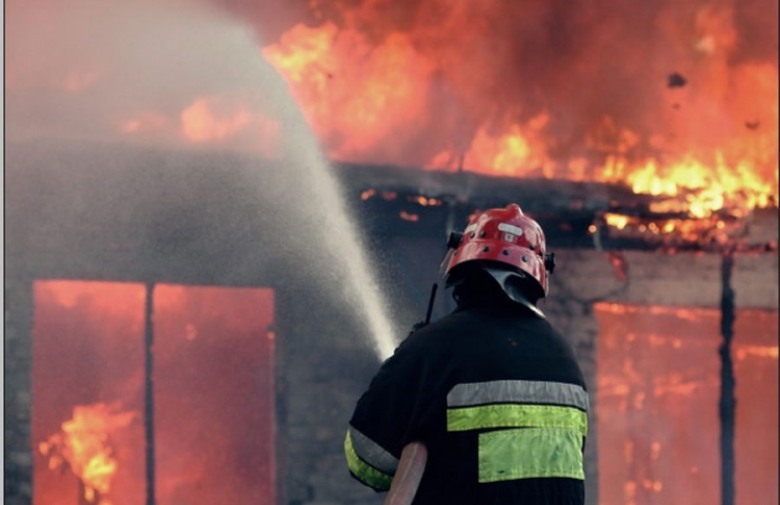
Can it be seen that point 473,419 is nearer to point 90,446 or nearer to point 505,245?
point 505,245

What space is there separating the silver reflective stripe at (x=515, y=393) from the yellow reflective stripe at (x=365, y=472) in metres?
0.28

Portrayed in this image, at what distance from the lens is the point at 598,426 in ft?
23.3

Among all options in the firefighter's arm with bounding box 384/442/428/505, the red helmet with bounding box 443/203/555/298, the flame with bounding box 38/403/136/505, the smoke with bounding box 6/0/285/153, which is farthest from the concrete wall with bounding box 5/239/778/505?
the firefighter's arm with bounding box 384/442/428/505

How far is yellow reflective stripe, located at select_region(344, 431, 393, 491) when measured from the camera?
3158mm

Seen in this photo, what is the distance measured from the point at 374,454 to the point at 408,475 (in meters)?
0.12

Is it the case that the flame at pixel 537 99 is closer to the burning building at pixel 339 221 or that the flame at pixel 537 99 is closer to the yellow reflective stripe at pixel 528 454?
the burning building at pixel 339 221

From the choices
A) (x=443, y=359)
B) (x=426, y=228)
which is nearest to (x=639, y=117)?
(x=426, y=228)

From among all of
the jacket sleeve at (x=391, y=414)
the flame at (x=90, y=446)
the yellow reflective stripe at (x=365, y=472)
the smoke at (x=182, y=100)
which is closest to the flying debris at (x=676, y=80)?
the smoke at (x=182, y=100)

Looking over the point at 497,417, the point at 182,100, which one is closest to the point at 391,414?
the point at 497,417

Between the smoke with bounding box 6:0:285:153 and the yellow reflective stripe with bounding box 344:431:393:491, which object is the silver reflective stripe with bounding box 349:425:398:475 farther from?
the smoke with bounding box 6:0:285:153

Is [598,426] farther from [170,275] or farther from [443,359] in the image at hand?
[443,359]

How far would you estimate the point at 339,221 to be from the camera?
5867mm

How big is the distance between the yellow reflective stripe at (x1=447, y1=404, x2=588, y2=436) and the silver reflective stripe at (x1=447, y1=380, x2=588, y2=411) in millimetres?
16

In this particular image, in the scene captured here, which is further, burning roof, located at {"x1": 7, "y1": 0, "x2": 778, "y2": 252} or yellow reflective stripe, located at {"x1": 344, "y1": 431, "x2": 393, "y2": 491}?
burning roof, located at {"x1": 7, "y1": 0, "x2": 778, "y2": 252}
